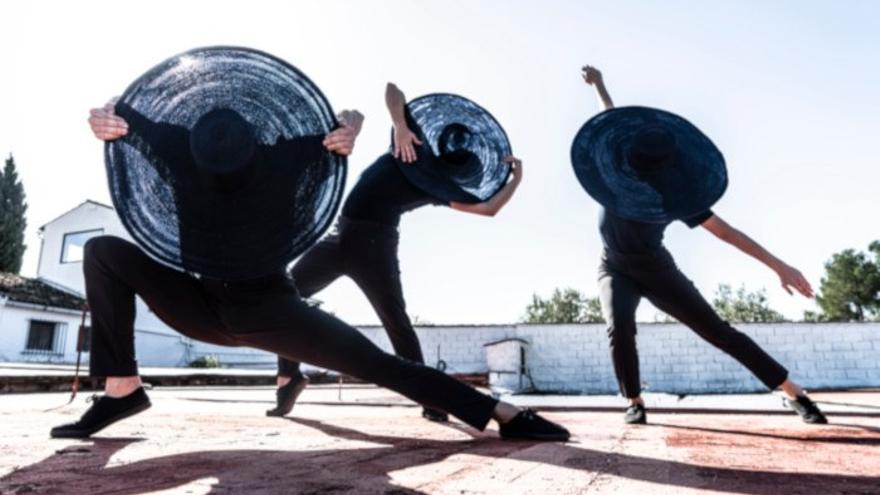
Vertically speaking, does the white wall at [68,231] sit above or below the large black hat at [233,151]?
above

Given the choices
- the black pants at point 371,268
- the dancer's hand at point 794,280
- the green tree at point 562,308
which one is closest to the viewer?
the dancer's hand at point 794,280

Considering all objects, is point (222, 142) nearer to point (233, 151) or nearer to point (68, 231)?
point (233, 151)

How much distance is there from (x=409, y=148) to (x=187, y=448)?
1.69m

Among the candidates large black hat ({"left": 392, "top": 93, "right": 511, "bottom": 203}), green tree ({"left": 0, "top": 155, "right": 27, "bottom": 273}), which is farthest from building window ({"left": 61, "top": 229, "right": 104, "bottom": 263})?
large black hat ({"left": 392, "top": 93, "right": 511, "bottom": 203})

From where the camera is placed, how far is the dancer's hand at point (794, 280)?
3123 millimetres

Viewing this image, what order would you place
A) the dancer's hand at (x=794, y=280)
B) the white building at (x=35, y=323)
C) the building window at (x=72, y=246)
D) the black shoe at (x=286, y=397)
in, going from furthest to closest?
the building window at (x=72, y=246), the white building at (x=35, y=323), the black shoe at (x=286, y=397), the dancer's hand at (x=794, y=280)

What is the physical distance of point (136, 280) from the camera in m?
2.25

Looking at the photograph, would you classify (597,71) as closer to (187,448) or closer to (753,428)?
(753,428)

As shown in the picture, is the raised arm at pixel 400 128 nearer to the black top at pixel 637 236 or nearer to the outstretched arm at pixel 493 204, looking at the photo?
the outstretched arm at pixel 493 204

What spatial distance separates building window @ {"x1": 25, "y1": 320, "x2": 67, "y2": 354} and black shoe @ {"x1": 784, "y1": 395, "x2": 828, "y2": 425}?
25120 millimetres

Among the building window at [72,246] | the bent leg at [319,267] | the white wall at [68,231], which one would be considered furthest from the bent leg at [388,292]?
the building window at [72,246]

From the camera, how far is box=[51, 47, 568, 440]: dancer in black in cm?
211

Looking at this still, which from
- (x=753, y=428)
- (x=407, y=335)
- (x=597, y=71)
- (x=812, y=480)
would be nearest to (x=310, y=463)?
(x=812, y=480)

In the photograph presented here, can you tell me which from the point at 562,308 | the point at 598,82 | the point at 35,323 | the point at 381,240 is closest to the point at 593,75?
the point at 598,82
